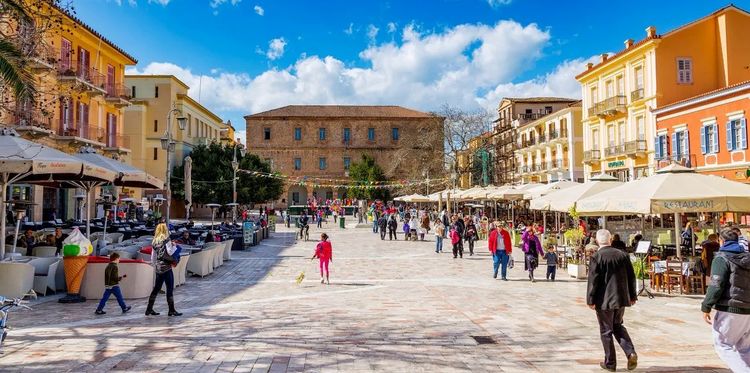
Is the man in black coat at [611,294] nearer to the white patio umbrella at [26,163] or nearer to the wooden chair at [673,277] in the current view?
the wooden chair at [673,277]

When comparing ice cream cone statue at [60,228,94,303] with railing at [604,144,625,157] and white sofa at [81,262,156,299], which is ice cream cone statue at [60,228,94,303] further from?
railing at [604,144,625,157]

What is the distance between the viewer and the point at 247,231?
21188 mm

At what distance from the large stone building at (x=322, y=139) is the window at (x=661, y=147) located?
3952cm

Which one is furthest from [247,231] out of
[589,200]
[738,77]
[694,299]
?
[738,77]

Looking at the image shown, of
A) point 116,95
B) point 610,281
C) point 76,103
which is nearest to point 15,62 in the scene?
point 610,281

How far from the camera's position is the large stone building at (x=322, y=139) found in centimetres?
6738

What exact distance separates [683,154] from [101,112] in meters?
30.7

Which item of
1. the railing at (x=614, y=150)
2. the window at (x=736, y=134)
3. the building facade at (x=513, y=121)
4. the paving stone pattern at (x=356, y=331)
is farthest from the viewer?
the building facade at (x=513, y=121)

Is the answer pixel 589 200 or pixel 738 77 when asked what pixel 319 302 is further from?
pixel 738 77

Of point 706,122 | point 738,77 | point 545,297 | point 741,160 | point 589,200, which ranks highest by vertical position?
point 738,77

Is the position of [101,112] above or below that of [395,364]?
above

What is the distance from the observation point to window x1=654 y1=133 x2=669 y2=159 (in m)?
27.8

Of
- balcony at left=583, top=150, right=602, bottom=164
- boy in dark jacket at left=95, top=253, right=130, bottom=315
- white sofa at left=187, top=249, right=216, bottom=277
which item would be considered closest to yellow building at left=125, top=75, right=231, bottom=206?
balcony at left=583, top=150, right=602, bottom=164

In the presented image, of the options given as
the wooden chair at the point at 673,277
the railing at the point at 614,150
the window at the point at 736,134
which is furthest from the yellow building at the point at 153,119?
the wooden chair at the point at 673,277
